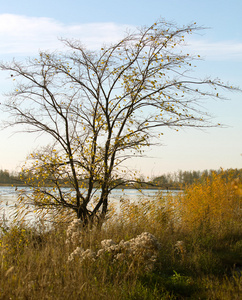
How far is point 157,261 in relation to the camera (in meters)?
5.38

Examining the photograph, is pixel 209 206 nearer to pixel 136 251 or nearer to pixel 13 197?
pixel 136 251

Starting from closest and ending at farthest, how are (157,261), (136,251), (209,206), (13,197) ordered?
(136,251) → (157,261) → (13,197) → (209,206)

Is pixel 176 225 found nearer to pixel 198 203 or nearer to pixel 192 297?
pixel 198 203

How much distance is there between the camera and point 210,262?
5.40 m

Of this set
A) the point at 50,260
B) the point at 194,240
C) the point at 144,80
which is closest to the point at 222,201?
the point at 194,240

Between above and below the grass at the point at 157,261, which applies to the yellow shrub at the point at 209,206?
above

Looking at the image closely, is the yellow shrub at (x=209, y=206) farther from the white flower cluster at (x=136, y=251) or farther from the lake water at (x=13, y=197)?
the white flower cluster at (x=136, y=251)

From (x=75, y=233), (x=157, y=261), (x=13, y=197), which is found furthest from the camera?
(x=13, y=197)

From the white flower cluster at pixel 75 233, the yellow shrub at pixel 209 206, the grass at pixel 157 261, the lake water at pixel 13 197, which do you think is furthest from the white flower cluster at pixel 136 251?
the yellow shrub at pixel 209 206

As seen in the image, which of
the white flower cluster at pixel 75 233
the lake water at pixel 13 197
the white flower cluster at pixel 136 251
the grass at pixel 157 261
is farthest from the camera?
the lake water at pixel 13 197

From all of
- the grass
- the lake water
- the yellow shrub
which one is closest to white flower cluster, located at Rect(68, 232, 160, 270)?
the grass

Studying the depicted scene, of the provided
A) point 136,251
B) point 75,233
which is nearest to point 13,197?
point 75,233

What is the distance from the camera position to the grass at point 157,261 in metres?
3.65

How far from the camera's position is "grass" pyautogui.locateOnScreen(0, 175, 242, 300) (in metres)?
3.65
